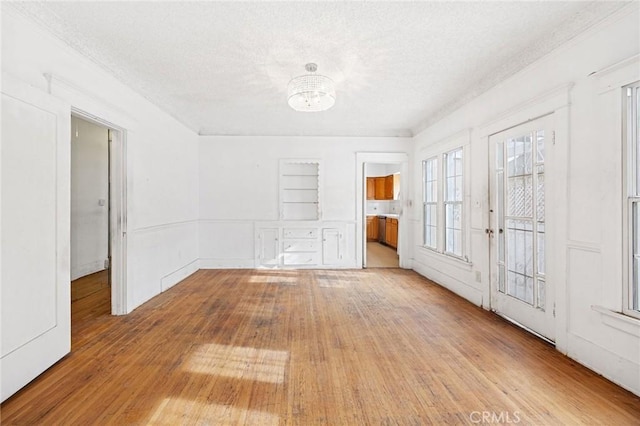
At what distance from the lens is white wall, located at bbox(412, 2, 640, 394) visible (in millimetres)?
2102

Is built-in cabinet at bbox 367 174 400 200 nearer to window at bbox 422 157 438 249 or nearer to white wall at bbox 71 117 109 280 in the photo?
window at bbox 422 157 438 249

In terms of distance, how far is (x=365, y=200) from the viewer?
610 centimetres

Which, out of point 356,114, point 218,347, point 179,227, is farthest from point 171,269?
point 356,114

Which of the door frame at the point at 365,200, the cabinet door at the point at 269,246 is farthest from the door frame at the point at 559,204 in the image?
the cabinet door at the point at 269,246

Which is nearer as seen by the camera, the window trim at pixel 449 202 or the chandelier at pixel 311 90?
the chandelier at pixel 311 90

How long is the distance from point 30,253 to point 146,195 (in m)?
1.90

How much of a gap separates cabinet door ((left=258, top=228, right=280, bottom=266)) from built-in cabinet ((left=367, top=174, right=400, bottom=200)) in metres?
4.91

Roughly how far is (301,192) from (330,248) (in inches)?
49.0

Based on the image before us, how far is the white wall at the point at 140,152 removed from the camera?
228 centimetres

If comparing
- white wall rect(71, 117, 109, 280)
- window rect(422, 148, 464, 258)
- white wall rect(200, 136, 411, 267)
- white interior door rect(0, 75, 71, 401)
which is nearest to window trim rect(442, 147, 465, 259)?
window rect(422, 148, 464, 258)

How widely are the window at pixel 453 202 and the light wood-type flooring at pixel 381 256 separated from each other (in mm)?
1821

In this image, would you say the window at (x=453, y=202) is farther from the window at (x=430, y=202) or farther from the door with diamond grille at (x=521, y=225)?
the door with diamond grille at (x=521, y=225)

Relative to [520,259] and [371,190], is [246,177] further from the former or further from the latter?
[371,190]

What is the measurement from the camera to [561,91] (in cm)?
256
